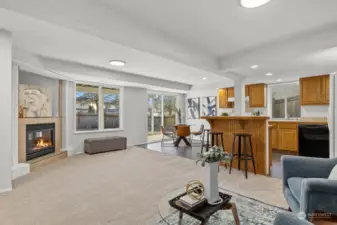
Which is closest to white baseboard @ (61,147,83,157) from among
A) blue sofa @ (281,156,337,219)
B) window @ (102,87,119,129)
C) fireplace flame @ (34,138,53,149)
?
fireplace flame @ (34,138,53,149)

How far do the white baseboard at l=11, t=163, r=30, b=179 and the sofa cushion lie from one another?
426cm

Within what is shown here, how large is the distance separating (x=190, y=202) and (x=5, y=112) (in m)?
2.98

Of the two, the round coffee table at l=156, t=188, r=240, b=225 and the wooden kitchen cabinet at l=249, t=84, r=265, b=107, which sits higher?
the wooden kitchen cabinet at l=249, t=84, r=265, b=107

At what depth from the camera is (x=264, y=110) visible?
616 centimetres

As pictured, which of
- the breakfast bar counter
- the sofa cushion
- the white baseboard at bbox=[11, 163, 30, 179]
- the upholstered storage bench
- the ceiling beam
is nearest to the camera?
the sofa cushion

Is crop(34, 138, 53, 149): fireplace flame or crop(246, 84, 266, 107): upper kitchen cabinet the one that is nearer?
crop(34, 138, 53, 149): fireplace flame

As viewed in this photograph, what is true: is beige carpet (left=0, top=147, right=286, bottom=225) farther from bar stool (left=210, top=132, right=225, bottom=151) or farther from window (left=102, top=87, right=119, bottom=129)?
window (left=102, top=87, right=119, bottom=129)

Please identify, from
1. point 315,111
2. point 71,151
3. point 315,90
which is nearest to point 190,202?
point 71,151

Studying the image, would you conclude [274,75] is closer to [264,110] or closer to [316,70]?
[316,70]

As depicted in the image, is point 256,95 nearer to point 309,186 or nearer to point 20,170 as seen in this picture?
point 309,186

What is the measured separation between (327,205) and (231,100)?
5.78 meters

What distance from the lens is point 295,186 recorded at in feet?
5.76

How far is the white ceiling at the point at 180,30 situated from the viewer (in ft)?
6.73

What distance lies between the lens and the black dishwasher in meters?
4.27
